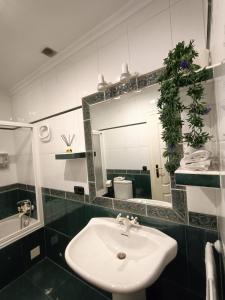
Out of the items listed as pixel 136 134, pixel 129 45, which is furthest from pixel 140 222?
pixel 129 45

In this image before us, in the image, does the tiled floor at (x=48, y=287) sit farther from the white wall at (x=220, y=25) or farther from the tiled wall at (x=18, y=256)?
the white wall at (x=220, y=25)

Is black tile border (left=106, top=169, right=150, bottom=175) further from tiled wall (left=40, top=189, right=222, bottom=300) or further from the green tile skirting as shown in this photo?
the green tile skirting

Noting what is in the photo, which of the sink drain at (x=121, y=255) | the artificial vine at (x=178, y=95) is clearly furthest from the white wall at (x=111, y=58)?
the sink drain at (x=121, y=255)

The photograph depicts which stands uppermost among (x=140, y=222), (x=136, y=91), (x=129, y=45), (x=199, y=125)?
(x=129, y=45)

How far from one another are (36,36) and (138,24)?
87 centimetres

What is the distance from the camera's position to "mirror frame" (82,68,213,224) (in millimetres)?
1066

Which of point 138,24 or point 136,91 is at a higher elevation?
point 138,24

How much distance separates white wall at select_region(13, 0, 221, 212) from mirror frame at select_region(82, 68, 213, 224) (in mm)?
83

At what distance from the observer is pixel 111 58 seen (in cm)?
137

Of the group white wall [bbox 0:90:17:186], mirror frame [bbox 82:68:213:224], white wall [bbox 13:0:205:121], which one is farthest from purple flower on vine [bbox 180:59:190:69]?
white wall [bbox 0:90:17:186]

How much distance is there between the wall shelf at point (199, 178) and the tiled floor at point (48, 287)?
1.49 m

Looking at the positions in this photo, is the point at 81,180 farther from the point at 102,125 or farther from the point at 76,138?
the point at 102,125

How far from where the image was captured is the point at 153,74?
1.14 meters

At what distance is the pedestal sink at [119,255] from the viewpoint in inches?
32.0
